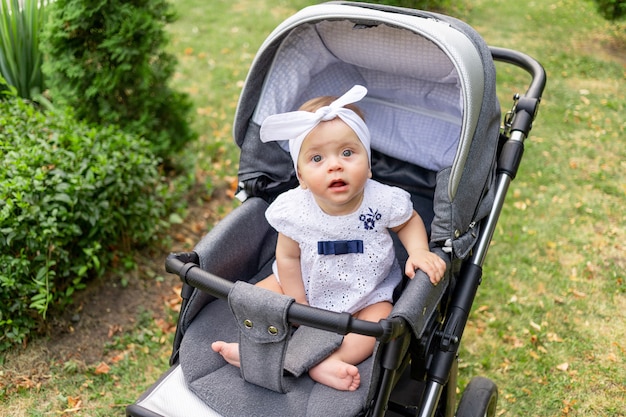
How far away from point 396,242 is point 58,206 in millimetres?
1767

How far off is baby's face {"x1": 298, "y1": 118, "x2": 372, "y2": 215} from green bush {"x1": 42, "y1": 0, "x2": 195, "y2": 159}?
2.30m

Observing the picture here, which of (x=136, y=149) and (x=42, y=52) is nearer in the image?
(x=136, y=149)

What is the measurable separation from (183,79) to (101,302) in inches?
140

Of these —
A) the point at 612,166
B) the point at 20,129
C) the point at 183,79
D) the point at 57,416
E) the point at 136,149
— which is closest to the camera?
the point at 57,416

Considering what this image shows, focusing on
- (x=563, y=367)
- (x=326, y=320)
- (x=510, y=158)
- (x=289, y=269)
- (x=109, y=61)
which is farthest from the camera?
(x=109, y=61)

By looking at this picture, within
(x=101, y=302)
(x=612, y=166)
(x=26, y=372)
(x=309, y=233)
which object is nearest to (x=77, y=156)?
(x=101, y=302)

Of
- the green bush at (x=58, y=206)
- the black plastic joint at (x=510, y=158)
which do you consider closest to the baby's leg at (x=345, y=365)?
the black plastic joint at (x=510, y=158)

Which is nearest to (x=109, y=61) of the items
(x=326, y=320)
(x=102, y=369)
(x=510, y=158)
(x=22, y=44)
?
(x=22, y=44)

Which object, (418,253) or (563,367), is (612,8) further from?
(418,253)

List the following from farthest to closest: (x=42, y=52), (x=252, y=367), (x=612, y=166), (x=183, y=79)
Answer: (x=183, y=79)
(x=612, y=166)
(x=42, y=52)
(x=252, y=367)

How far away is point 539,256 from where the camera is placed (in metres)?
4.39

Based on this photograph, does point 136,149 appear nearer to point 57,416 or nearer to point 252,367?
point 57,416

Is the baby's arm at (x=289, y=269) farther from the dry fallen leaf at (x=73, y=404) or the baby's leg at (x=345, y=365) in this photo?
the dry fallen leaf at (x=73, y=404)

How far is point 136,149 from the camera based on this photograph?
4043 mm
